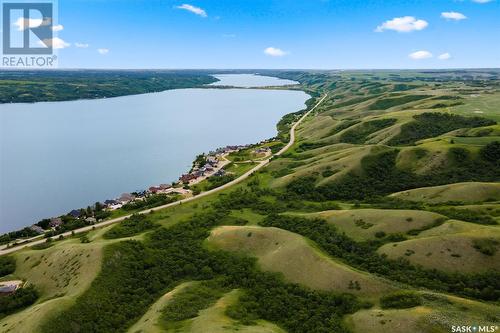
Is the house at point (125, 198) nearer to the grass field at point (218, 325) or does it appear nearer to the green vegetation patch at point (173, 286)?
the green vegetation patch at point (173, 286)

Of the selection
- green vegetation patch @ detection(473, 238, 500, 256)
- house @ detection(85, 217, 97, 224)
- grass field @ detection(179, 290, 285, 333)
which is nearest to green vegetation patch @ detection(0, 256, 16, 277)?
house @ detection(85, 217, 97, 224)

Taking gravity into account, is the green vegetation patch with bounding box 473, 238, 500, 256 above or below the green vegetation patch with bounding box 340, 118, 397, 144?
below

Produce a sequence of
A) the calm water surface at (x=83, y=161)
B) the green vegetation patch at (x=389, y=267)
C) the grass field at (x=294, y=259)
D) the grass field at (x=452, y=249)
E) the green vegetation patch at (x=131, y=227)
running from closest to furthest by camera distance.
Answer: the green vegetation patch at (x=389, y=267) → the grass field at (x=294, y=259) → the grass field at (x=452, y=249) → the green vegetation patch at (x=131, y=227) → the calm water surface at (x=83, y=161)

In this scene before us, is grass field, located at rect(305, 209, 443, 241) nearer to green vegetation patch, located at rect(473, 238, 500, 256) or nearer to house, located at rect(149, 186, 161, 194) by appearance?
green vegetation patch, located at rect(473, 238, 500, 256)

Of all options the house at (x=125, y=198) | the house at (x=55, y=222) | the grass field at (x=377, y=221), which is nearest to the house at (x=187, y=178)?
the house at (x=125, y=198)

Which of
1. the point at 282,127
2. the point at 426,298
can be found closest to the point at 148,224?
the point at 426,298

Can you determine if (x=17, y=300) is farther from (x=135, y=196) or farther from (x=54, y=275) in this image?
(x=135, y=196)
